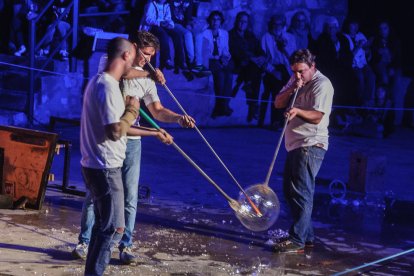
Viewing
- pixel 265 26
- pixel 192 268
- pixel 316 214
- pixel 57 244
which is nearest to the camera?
pixel 192 268

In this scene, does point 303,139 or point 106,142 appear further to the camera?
point 303,139

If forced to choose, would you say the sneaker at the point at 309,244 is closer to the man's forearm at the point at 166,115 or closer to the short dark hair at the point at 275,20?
the man's forearm at the point at 166,115

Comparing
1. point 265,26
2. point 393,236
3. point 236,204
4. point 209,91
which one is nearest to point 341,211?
point 393,236

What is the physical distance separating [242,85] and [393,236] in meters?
8.55

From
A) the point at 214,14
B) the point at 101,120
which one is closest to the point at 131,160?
the point at 101,120

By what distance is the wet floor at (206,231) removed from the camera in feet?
23.3

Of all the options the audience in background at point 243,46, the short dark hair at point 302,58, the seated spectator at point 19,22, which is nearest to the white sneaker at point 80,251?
the short dark hair at point 302,58

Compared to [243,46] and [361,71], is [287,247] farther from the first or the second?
[361,71]

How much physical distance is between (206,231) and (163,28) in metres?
7.83

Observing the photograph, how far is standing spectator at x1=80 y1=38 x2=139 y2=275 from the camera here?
582 cm

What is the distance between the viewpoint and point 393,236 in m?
8.80

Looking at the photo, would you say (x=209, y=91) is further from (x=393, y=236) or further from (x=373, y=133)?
(x=393, y=236)

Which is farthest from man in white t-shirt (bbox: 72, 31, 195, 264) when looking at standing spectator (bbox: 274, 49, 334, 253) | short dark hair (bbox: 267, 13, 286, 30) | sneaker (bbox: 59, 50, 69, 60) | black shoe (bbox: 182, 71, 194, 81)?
short dark hair (bbox: 267, 13, 286, 30)

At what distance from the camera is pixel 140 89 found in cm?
704
